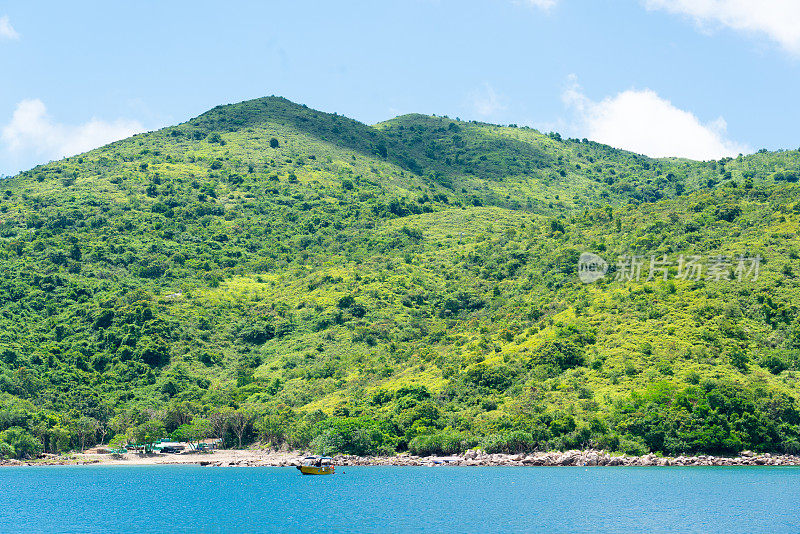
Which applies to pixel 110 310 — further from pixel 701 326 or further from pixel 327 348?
pixel 701 326

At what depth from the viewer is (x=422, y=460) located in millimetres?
98438

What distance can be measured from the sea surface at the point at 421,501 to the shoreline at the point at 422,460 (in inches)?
96.7

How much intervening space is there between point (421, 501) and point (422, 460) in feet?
112

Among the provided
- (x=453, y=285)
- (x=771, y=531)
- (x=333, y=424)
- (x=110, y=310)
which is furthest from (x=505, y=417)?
(x=110, y=310)

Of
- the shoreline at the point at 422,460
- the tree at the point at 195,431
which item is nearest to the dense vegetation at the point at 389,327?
the tree at the point at 195,431

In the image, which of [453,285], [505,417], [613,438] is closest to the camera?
[613,438]

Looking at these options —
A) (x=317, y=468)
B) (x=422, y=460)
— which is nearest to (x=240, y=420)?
(x=317, y=468)

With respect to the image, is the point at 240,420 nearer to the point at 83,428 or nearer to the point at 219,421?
the point at 219,421

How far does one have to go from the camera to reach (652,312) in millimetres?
110062

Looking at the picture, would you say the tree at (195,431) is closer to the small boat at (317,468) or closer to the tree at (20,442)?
the tree at (20,442)

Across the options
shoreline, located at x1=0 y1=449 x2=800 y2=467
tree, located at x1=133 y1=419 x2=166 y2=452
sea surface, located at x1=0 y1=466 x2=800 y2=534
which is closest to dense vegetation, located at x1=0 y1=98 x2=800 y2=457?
tree, located at x1=133 y1=419 x2=166 y2=452

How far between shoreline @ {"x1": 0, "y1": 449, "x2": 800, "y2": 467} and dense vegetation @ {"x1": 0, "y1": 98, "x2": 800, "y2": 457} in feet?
5.75

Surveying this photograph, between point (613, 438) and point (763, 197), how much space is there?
71.0m

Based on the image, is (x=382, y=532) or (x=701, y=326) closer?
(x=382, y=532)
